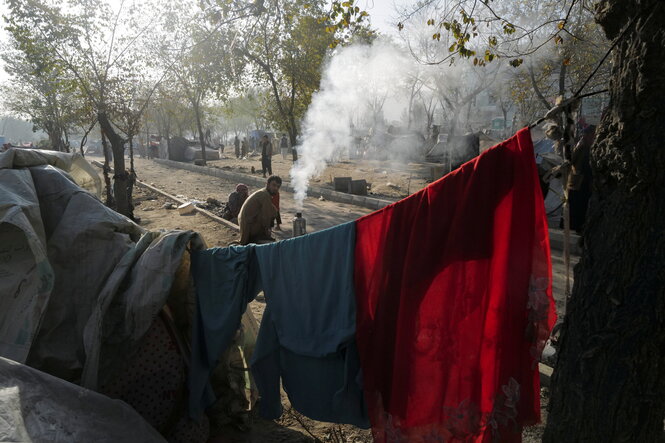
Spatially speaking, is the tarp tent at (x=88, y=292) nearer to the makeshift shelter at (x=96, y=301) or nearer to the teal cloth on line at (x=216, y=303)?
the makeshift shelter at (x=96, y=301)

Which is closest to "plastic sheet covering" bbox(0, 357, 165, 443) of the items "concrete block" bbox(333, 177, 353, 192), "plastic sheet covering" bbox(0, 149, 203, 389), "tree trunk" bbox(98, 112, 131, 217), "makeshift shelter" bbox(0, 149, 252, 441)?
"makeshift shelter" bbox(0, 149, 252, 441)

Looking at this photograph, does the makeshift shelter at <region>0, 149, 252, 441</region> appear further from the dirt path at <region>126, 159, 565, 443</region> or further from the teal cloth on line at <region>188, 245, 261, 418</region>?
the dirt path at <region>126, 159, 565, 443</region>

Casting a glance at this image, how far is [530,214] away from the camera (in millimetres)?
2133

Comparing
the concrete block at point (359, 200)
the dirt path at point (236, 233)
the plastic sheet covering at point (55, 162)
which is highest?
the plastic sheet covering at point (55, 162)

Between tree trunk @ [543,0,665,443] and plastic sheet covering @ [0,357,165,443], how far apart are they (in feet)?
7.20

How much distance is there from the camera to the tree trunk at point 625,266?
167 cm

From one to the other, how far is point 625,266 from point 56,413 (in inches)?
104

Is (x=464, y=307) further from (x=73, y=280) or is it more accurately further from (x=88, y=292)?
(x=73, y=280)

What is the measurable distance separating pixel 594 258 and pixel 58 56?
531 inches

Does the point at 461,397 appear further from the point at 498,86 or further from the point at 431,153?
the point at 498,86

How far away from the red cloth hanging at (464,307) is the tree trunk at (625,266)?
0.69 ft

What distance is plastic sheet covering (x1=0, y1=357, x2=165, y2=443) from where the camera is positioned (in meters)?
1.93

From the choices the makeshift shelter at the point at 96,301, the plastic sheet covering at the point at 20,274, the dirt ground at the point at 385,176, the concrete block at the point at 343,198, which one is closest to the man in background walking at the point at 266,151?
the dirt ground at the point at 385,176

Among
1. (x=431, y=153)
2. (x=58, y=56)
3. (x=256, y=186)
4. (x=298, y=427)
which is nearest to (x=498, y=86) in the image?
(x=431, y=153)
